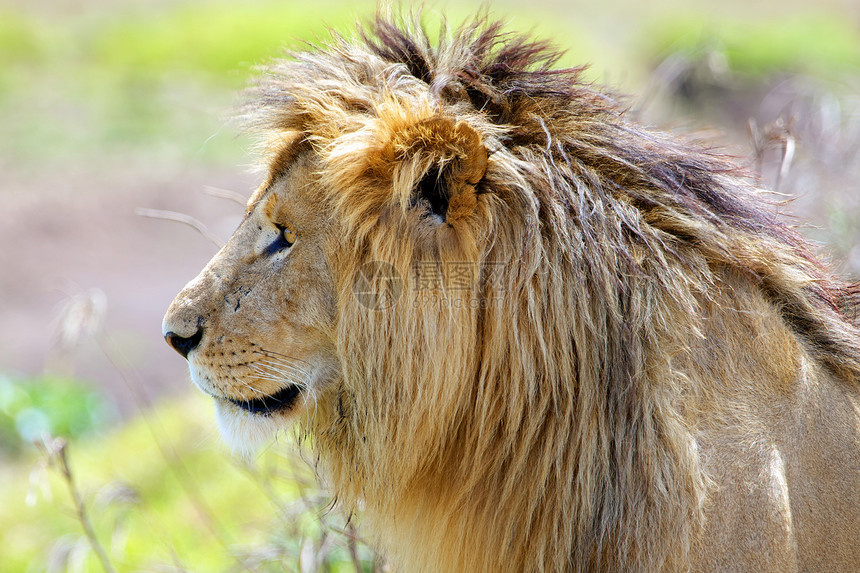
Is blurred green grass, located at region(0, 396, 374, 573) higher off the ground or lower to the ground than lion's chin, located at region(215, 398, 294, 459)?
lower

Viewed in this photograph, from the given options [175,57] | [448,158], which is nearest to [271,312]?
[448,158]

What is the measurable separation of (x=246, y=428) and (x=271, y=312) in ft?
1.01

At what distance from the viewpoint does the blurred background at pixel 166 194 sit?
3244mm

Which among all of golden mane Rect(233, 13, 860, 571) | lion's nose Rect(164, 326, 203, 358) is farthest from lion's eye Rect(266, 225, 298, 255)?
lion's nose Rect(164, 326, 203, 358)

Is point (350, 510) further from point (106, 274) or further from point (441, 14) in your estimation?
point (106, 274)

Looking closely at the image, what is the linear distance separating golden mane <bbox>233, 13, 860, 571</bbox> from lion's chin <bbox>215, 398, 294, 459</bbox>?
16cm

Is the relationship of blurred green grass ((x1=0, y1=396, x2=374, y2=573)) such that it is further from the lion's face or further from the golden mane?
the golden mane

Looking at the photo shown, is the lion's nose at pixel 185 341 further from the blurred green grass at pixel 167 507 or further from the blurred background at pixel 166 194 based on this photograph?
the blurred green grass at pixel 167 507

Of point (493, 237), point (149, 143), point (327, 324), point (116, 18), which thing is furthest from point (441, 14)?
point (116, 18)

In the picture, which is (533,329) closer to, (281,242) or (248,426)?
(281,242)

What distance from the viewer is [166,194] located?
907 centimetres

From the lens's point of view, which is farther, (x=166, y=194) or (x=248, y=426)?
(x=166, y=194)

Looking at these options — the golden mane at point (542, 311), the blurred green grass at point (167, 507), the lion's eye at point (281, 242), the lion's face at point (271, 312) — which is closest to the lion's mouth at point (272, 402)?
the lion's face at point (271, 312)

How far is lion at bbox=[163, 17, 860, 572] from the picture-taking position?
5.72 feet
